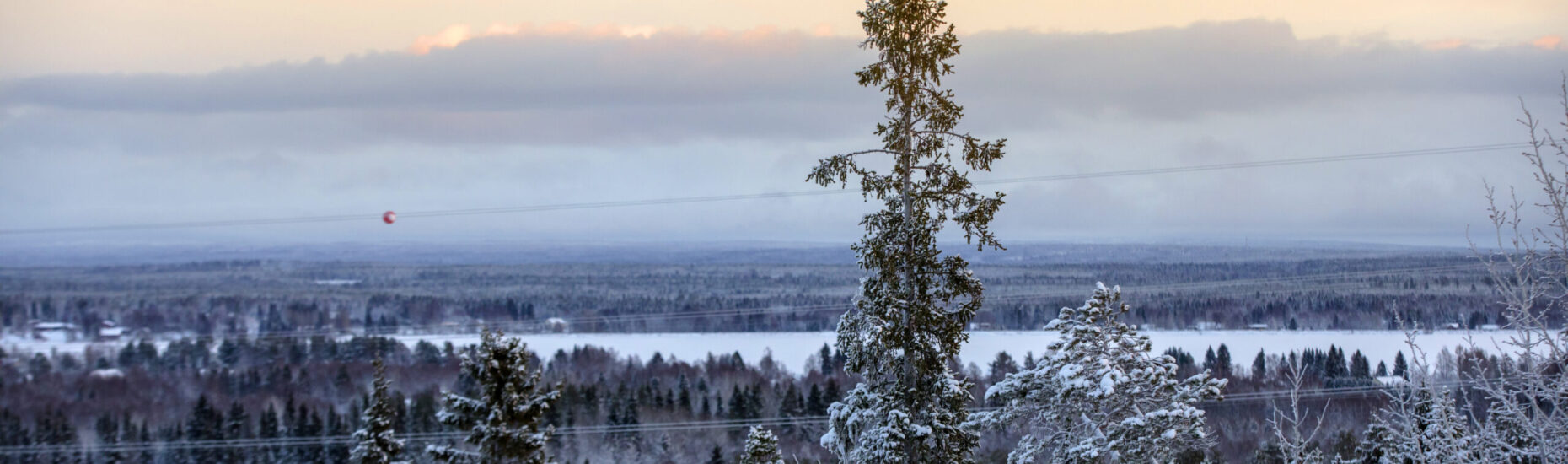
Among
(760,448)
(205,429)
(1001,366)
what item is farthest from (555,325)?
(760,448)

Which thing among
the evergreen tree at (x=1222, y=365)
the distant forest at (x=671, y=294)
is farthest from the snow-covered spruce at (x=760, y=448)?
the evergreen tree at (x=1222, y=365)

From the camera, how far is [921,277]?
15.9m

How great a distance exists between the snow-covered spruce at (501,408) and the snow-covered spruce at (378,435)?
5.63ft

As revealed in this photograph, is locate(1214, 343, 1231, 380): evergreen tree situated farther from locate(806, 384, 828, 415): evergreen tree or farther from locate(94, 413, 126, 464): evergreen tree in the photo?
locate(94, 413, 126, 464): evergreen tree

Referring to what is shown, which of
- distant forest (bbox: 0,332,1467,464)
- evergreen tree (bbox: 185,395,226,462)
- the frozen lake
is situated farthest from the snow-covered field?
evergreen tree (bbox: 185,395,226,462)

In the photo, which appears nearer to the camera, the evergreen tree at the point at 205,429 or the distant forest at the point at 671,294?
the distant forest at the point at 671,294

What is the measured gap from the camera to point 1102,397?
18.5 metres

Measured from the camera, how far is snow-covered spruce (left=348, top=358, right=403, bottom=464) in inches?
611

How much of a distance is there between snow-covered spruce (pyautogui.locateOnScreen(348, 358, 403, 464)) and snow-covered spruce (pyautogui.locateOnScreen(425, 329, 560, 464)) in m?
1.71

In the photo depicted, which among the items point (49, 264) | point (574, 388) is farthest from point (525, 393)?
point (574, 388)

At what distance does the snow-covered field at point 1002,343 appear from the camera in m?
68.1

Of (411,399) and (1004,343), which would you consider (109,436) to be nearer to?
(411,399)

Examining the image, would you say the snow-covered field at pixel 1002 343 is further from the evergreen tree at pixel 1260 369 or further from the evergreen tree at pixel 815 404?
the evergreen tree at pixel 815 404

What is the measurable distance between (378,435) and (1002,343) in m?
65.0
